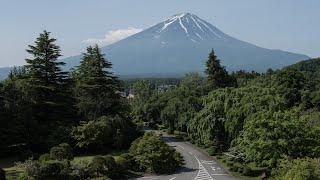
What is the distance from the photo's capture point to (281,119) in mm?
36875

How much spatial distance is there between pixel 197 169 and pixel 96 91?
652 inches

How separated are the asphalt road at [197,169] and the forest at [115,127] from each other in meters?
1.07

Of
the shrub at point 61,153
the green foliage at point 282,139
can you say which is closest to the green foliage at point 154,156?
the shrub at point 61,153

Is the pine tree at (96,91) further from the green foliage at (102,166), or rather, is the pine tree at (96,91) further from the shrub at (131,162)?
the green foliage at (102,166)

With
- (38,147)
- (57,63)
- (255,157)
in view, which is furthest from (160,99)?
(255,157)

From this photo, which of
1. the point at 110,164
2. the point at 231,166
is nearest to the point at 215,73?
the point at 231,166

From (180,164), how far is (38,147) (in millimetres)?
13383

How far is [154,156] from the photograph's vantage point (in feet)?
142

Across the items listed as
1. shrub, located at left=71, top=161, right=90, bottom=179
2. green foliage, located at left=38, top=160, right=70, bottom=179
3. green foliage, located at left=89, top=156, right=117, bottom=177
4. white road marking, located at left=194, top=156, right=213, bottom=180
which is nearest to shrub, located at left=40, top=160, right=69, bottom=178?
green foliage, located at left=38, top=160, right=70, bottom=179

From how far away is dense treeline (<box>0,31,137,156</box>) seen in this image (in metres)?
47.4

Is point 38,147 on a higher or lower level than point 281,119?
lower

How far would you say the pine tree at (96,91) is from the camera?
5484 cm

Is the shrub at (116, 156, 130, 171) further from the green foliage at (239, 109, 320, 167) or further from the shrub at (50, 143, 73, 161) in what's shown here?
the green foliage at (239, 109, 320, 167)

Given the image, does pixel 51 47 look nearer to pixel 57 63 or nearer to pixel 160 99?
pixel 57 63
